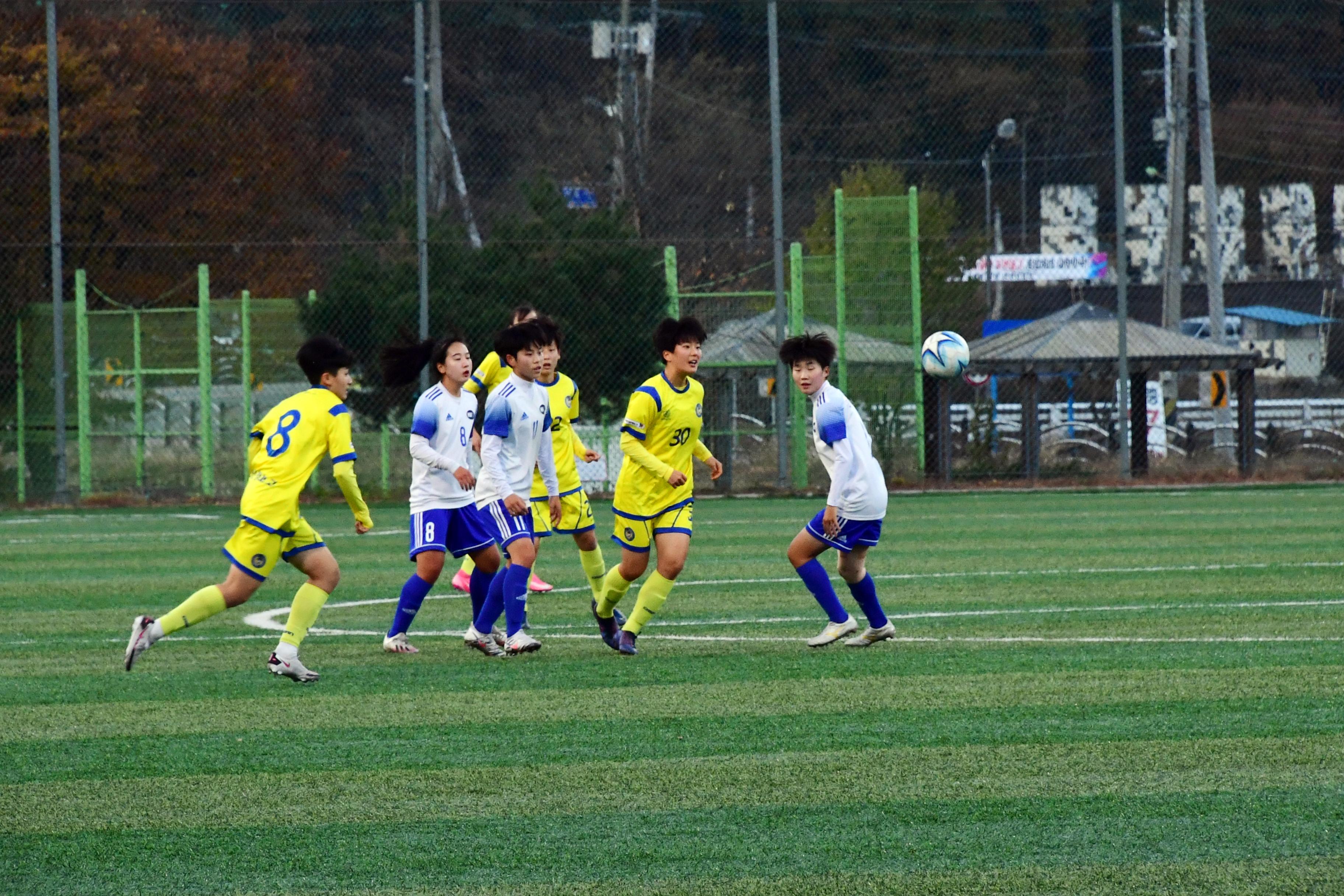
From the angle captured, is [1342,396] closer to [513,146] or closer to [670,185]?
[670,185]

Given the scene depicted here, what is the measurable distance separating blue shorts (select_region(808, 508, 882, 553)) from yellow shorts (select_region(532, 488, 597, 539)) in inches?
69.3

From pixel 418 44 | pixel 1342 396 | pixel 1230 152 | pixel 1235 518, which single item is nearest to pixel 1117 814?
pixel 1235 518

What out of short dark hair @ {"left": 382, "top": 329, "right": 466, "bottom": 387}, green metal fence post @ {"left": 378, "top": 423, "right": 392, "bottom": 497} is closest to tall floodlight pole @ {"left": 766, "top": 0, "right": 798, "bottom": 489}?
green metal fence post @ {"left": 378, "top": 423, "right": 392, "bottom": 497}

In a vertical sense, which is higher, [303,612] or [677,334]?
[677,334]

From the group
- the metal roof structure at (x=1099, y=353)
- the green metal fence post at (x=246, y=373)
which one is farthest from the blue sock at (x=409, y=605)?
the metal roof structure at (x=1099, y=353)

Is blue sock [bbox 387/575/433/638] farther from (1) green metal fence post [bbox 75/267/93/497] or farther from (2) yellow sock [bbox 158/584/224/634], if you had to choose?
(1) green metal fence post [bbox 75/267/93/497]

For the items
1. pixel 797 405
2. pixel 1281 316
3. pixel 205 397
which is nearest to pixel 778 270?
pixel 797 405

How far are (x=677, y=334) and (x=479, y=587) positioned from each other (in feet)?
5.81

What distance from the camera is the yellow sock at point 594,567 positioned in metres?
9.84

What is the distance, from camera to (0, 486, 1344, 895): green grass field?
4492 mm

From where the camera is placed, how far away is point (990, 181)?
25.1 m

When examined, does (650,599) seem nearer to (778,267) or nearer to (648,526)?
(648,526)

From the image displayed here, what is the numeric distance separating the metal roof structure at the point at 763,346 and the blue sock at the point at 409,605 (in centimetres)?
1374

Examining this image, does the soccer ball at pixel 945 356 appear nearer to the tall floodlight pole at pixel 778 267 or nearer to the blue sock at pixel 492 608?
the blue sock at pixel 492 608
